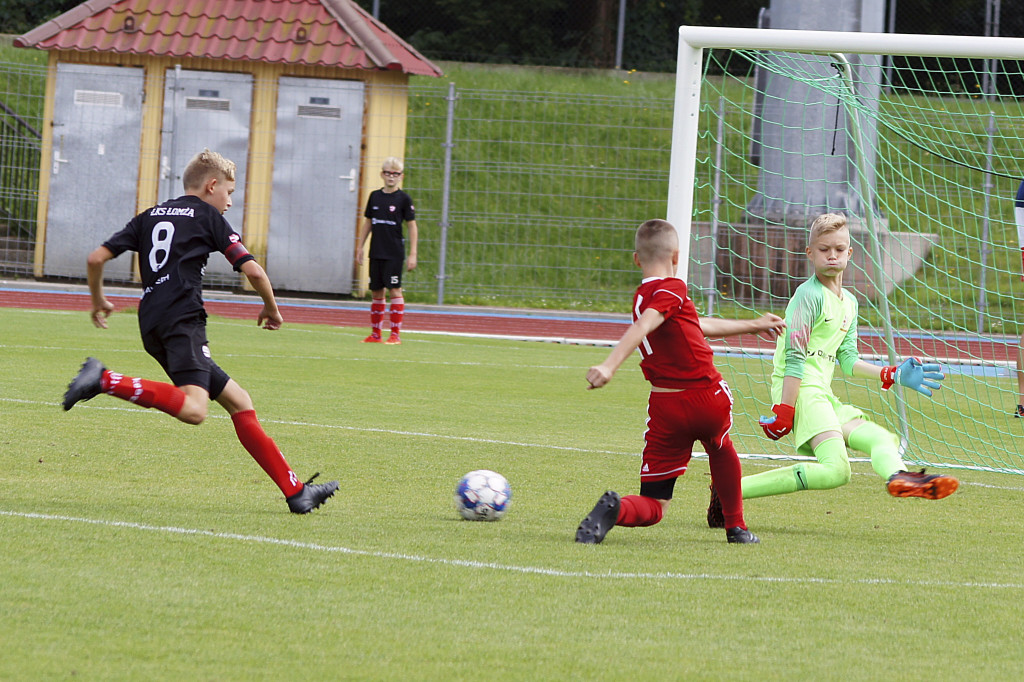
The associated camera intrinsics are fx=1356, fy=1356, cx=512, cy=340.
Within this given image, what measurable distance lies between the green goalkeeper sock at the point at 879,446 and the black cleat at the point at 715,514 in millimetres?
665

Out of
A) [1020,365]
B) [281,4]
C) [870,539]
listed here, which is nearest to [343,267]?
[281,4]

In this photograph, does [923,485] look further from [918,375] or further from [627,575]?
[627,575]

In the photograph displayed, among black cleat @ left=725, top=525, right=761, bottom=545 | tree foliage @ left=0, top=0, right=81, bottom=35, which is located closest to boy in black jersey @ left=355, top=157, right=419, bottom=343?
black cleat @ left=725, top=525, right=761, bottom=545

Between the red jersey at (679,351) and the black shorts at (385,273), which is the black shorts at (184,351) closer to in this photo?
the red jersey at (679,351)

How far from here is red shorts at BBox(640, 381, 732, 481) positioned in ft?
17.0

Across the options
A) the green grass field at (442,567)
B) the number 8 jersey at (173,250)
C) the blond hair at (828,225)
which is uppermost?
the blond hair at (828,225)

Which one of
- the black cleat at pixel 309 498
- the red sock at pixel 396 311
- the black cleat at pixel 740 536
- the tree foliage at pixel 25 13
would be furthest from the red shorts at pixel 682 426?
the tree foliage at pixel 25 13

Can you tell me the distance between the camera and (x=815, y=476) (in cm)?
579

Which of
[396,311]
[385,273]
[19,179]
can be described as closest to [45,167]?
[19,179]

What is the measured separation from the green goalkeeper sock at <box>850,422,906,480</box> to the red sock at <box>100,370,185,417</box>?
2.88 metres

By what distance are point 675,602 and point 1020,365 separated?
676 cm

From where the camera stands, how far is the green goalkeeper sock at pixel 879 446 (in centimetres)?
559

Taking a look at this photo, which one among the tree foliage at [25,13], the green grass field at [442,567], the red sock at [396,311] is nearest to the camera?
the green grass field at [442,567]

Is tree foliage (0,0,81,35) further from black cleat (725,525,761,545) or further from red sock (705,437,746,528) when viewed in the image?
black cleat (725,525,761,545)
